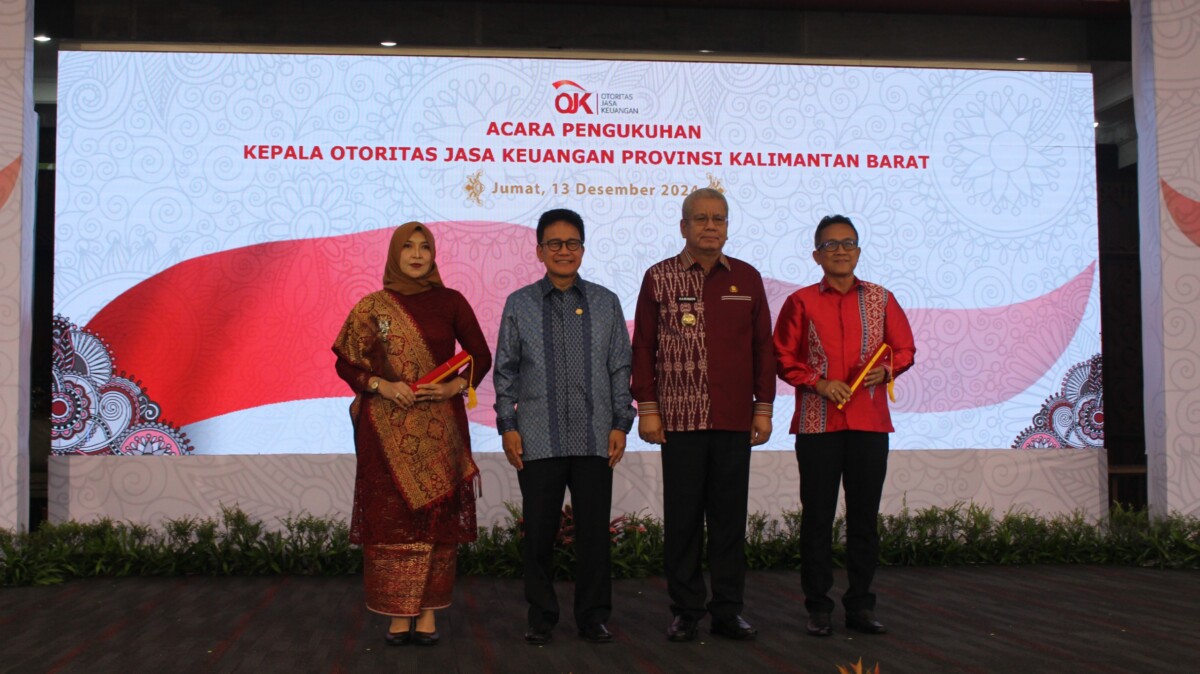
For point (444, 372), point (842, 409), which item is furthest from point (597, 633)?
point (842, 409)

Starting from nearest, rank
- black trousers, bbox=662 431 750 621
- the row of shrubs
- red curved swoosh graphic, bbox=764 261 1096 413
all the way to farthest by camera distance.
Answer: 1. black trousers, bbox=662 431 750 621
2. the row of shrubs
3. red curved swoosh graphic, bbox=764 261 1096 413

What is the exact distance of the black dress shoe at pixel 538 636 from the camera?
3.43 metres

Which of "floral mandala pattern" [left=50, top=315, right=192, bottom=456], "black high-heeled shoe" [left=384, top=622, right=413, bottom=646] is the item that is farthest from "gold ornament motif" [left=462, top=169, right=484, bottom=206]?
"black high-heeled shoe" [left=384, top=622, right=413, bottom=646]

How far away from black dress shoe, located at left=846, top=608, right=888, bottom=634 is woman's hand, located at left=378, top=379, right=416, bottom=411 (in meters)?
1.55

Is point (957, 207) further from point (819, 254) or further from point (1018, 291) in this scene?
point (819, 254)

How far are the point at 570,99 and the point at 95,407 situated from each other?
2.66 metres

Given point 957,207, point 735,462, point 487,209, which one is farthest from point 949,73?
point 735,462

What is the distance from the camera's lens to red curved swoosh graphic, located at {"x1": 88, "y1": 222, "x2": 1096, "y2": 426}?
17.3ft

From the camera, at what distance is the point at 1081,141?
5.77 metres

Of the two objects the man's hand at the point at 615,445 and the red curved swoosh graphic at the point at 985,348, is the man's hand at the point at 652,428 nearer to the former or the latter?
the man's hand at the point at 615,445

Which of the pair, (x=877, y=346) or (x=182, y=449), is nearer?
(x=877, y=346)

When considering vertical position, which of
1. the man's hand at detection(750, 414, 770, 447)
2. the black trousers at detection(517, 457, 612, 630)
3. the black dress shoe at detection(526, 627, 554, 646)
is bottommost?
the black dress shoe at detection(526, 627, 554, 646)

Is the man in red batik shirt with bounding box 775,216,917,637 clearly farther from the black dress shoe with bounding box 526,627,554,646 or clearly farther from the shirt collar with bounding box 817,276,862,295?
the black dress shoe with bounding box 526,627,554,646

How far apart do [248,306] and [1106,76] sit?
4.52 m
